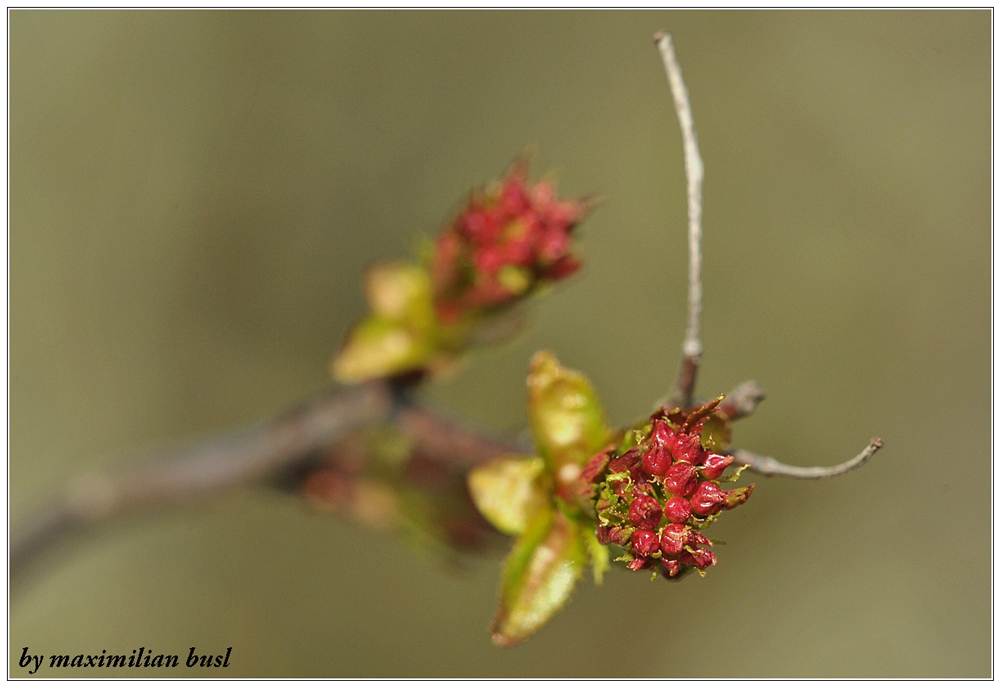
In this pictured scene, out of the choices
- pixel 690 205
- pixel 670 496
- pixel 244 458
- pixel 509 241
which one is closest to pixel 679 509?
pixel 670 496

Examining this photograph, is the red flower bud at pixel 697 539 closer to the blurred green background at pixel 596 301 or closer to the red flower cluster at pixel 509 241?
the red flower cluster at pixel 509 241

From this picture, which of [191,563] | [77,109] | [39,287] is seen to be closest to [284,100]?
[77,109]

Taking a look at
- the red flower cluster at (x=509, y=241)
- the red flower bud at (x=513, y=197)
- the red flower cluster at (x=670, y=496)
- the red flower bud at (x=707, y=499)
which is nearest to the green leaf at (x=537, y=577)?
the red flower cluster at (x=670, y=496)

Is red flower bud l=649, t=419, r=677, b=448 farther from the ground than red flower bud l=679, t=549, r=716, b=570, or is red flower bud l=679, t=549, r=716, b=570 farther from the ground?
red flower bud l=649, t=419, r=677, b=448

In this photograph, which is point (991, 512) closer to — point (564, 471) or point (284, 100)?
point (564, 471)

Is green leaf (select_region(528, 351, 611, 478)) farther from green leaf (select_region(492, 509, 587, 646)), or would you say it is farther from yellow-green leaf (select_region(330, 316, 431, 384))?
yellow-green leaf (select_region(330, 316, 431, 384))

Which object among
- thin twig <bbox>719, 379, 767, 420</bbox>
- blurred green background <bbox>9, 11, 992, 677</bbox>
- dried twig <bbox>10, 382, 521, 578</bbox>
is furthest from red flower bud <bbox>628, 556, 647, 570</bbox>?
blurred green background <bbox>9, 11, 992, 677</bbox>

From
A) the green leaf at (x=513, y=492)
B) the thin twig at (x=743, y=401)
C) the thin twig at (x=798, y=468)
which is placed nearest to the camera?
the thin twig at (x=798, y=468)
